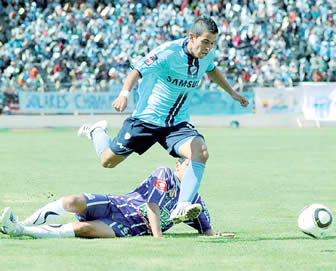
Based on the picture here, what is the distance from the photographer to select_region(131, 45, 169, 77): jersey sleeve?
8016mm

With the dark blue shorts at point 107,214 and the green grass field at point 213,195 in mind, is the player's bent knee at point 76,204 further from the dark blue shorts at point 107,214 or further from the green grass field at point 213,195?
the green grass field at point 213,195

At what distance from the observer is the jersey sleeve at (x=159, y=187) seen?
7309 millimetres

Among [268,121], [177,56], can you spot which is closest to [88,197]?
[177,56]

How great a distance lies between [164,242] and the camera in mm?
7051

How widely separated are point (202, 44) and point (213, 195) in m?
4.02

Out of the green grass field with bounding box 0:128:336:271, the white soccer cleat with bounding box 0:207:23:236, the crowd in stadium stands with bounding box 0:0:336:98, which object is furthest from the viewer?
the crowd in stadium stands with bounding box 0:0:336:98

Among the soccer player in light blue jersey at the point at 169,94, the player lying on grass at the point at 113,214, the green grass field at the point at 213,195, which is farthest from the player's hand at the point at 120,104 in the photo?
the green grass field at the point at 213,195

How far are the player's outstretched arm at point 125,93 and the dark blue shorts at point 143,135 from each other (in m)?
0.58

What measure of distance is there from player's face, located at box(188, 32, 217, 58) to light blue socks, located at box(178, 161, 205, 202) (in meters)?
1.13

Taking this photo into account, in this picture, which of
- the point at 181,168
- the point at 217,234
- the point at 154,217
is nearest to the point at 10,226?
the point at 154,217

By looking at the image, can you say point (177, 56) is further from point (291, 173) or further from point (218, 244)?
point (291, 173)

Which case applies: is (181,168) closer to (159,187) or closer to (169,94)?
(159,187)

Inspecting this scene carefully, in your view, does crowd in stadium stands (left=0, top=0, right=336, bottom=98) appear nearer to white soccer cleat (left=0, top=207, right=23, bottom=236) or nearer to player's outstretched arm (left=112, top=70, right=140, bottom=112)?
player's outstretched arm (left=112, top=70, right=140, bottom=112)

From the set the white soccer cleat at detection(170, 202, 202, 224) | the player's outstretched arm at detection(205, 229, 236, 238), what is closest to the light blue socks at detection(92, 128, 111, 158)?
the player's outstretched arm at detection(205, 229, 236, 238)
